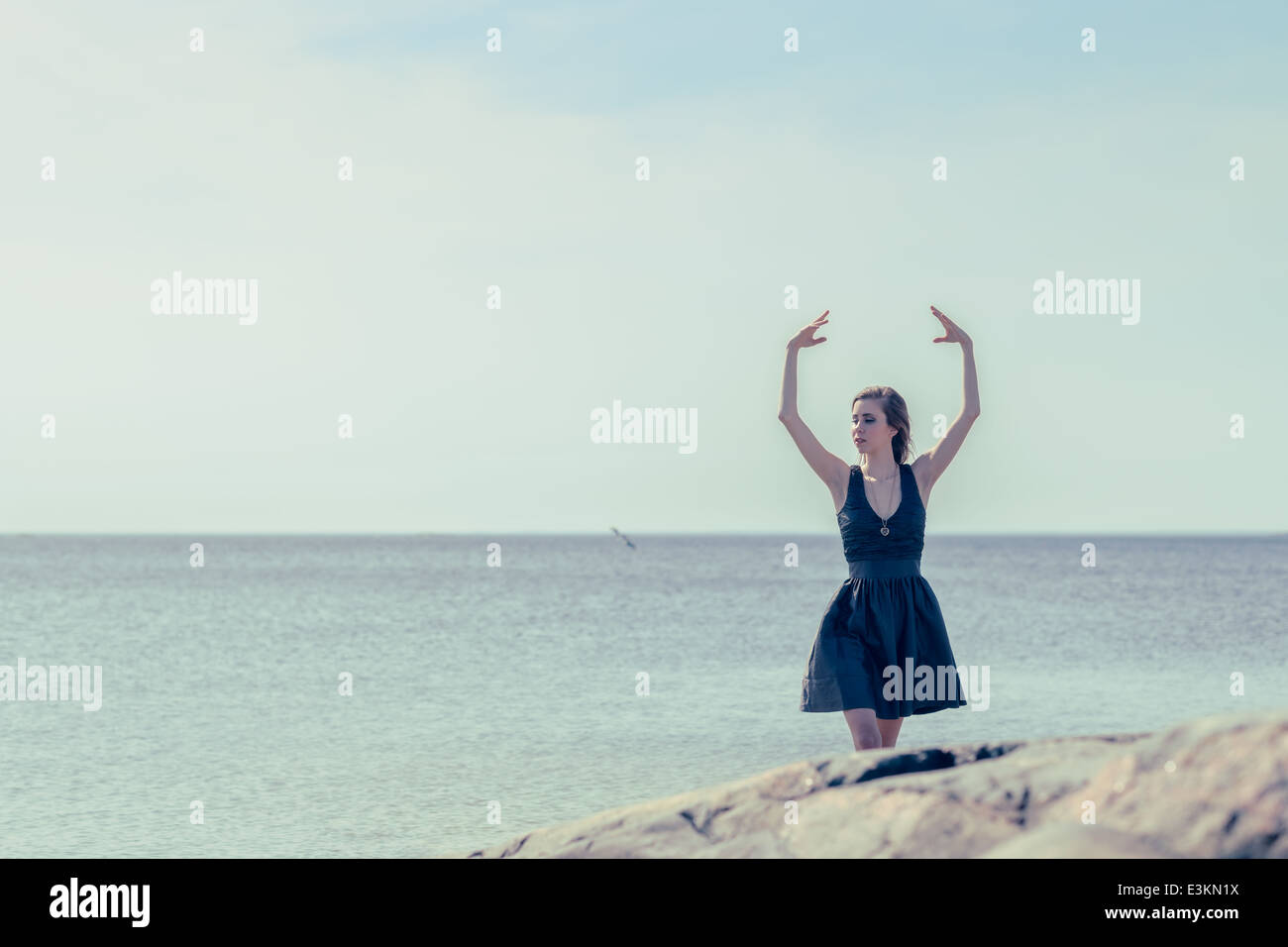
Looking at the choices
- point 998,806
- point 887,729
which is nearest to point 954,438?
point 887,729

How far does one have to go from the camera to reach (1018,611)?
145ft

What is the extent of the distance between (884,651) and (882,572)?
368mm

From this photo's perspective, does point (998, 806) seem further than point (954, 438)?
No

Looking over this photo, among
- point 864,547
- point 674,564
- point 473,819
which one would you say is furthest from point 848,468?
point 674,564

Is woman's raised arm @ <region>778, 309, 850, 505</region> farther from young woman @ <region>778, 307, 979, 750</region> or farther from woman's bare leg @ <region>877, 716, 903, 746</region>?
woman's bare leg @ <region>877, 716, 903, 746</region>

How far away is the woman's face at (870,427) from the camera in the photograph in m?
5.82

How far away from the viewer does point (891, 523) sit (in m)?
5.83

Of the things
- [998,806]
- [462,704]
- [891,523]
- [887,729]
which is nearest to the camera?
[998,806]

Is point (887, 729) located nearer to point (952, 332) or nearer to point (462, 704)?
point (952, 332)

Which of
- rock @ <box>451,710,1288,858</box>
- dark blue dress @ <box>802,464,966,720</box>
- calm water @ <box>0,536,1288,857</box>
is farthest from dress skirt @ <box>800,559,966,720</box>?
calm water @ <box>0,536,1288,857</box>

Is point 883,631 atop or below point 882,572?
below
